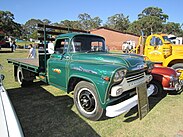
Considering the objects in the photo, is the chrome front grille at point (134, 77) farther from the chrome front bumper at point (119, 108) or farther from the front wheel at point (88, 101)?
the front wheel at point (88, 101)

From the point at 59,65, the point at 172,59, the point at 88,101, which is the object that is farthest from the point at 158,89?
the point at 59,65

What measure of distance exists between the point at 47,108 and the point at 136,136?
2.46 meters

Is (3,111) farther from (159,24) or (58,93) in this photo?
(159,24)

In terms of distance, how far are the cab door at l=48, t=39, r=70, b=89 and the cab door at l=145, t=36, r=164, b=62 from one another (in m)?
5.31

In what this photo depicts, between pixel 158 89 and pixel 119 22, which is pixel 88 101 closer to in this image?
pixel 158 89

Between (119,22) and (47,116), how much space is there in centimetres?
7355

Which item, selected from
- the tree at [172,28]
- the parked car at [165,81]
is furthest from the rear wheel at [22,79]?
the tree at [172,28]

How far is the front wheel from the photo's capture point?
143 inches

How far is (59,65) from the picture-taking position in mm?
4641

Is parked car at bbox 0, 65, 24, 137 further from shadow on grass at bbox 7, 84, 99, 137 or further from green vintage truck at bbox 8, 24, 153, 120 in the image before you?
green vintage truck at bbox 8, 24, 153, 120

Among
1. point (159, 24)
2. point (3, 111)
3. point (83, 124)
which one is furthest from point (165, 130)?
point (159, 24)

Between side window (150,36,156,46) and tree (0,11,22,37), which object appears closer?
side window (150,36,156,46)

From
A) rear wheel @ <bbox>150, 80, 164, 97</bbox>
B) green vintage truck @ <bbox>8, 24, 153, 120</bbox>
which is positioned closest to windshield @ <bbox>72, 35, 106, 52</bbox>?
green vintage truck @ <bbox>8, 24, 153, 120</bbox>

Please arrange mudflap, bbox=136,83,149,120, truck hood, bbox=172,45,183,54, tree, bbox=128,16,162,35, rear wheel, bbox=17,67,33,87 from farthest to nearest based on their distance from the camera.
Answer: tree, bbox=128,16,162,35 → truck hood, bbox=172,45,183,54 → rear wheel, bbox=17,67,33,87 → mudflap, bbox=136,83,149,120
